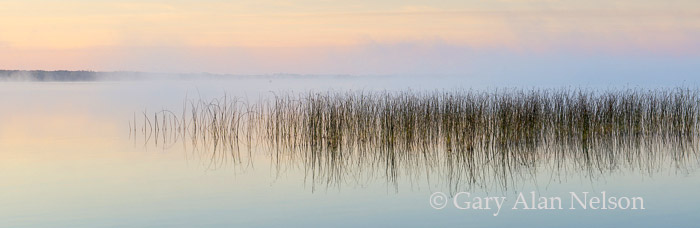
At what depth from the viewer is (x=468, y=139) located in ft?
29.2

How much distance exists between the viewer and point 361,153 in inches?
339

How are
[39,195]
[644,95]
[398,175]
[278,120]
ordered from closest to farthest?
1. [39,195]
2. [398,175]
3. [278,120]
4. [644,95]

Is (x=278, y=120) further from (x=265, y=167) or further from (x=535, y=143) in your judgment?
(x=535, y=143)

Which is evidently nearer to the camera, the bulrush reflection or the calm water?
the calm water

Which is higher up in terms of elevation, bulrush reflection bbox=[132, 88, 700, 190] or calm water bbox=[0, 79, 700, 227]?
bulrush reflection bbox=[132, 88, 700, 190]

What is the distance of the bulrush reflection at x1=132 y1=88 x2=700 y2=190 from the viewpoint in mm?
7727

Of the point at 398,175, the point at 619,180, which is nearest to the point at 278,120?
the point at 398,175

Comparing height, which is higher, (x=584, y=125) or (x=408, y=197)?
(x=584, y=125)

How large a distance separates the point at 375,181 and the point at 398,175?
327mm

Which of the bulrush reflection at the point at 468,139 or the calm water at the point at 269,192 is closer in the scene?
the calm water at the point at 269,192

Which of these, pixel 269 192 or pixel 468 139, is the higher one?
pixel 468 139

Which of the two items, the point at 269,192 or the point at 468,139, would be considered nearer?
the point at 269,192

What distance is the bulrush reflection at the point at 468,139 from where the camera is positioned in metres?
7.73

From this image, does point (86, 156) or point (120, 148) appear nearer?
point (86, 156)
